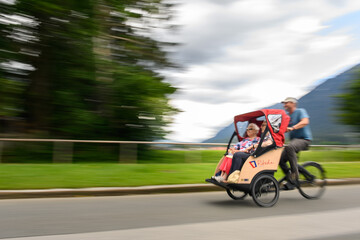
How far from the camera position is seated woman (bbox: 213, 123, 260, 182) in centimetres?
621

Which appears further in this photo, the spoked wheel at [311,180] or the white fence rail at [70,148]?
the white fence rail at [70,148]

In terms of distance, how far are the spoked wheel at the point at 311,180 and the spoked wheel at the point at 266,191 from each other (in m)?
0.90

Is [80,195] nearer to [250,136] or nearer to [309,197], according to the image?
[250,136]

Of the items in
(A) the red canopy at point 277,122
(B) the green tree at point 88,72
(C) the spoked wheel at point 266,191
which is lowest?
(C) the spoked wheel at point 266,191

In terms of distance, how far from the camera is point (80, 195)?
22.8 ft

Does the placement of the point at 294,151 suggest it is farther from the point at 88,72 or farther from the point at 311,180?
the point at 88,72

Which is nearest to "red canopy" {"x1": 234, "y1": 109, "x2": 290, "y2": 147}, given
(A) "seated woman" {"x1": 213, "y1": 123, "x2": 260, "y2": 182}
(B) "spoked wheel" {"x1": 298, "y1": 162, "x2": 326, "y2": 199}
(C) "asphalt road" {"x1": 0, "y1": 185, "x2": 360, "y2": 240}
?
(A) "seated woman" {"x1": 213, "y1": 123, "x2": 260, "y2": 182}

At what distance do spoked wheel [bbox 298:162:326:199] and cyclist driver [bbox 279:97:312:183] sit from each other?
1.06 ft

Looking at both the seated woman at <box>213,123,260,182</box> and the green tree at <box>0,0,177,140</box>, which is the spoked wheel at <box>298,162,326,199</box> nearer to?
the seated woman at <box>213,123,260,182</box>

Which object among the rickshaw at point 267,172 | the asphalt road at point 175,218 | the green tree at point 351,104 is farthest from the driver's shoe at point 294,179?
the green tree at point 351,104

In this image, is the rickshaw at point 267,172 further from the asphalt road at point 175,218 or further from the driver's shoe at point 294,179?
the asphalt road at point 175,218

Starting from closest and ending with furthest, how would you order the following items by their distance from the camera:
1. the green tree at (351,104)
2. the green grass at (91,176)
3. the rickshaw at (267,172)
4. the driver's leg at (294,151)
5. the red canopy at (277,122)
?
the rickshaw at (267,172)
the red canopy at (277,122)
the driver's leg at (294,151)
the green grass at (91,176)
the green tree at (351,104)

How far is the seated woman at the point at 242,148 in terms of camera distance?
6.21 m

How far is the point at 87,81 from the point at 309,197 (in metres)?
9.50
